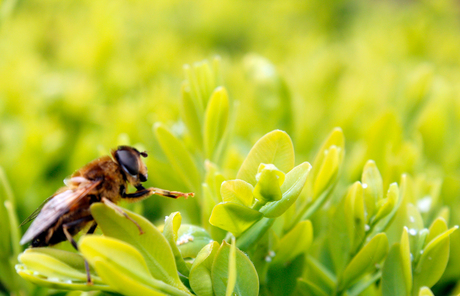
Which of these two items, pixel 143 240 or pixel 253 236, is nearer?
pixel 143 240

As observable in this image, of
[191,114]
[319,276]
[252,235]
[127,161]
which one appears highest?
[191,114]

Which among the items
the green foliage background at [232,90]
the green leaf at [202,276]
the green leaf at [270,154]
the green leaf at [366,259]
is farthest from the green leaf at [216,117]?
the green leaf at [366,259]

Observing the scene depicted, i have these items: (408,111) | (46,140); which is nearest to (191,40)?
(46,140)

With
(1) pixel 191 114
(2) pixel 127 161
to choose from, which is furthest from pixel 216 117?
(2) pixel 127 161

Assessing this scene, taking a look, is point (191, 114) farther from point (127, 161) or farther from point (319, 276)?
point (319, 276)

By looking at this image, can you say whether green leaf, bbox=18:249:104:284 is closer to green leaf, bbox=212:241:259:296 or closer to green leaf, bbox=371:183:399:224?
green leaf, bbox=212:241:259:296

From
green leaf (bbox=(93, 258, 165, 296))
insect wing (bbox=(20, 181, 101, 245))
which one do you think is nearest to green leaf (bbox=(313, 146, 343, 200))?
green leaf (bbox=(93, 258, 165, 296))
